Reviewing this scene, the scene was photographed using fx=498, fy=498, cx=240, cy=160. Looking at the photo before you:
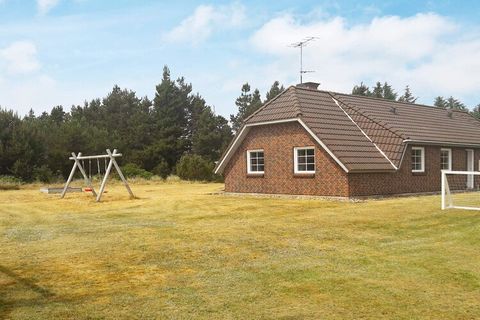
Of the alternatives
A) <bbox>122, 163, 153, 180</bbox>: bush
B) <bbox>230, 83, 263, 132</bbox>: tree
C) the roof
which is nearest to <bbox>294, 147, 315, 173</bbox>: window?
the roof

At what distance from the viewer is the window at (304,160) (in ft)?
70.8

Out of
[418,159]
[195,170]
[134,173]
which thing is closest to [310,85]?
[418,159]

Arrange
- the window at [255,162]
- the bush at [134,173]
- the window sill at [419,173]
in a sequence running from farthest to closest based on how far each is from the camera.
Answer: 1. the bush at [134,173]
2. the window at [255,162]
3. the window sill at [419,173]

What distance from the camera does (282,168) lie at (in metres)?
22.6

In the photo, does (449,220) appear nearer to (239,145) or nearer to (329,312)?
(329,312)

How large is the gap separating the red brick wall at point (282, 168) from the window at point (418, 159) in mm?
5004

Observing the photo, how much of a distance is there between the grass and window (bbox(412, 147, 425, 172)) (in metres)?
7.88

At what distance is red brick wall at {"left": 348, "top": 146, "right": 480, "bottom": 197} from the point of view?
20.3 m

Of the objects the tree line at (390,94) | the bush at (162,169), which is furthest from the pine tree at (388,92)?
the bush at (162,169)

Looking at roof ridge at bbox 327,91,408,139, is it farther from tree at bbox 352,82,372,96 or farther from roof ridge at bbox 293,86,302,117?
tree at bbox 352,82,372,96

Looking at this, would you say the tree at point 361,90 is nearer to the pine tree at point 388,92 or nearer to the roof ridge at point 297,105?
the pine tree at point 388,92

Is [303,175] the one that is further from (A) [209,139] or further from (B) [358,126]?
(A) [209,139]

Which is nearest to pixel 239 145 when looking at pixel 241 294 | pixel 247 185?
pixel 247 185

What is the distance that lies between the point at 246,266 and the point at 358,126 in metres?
15.9
